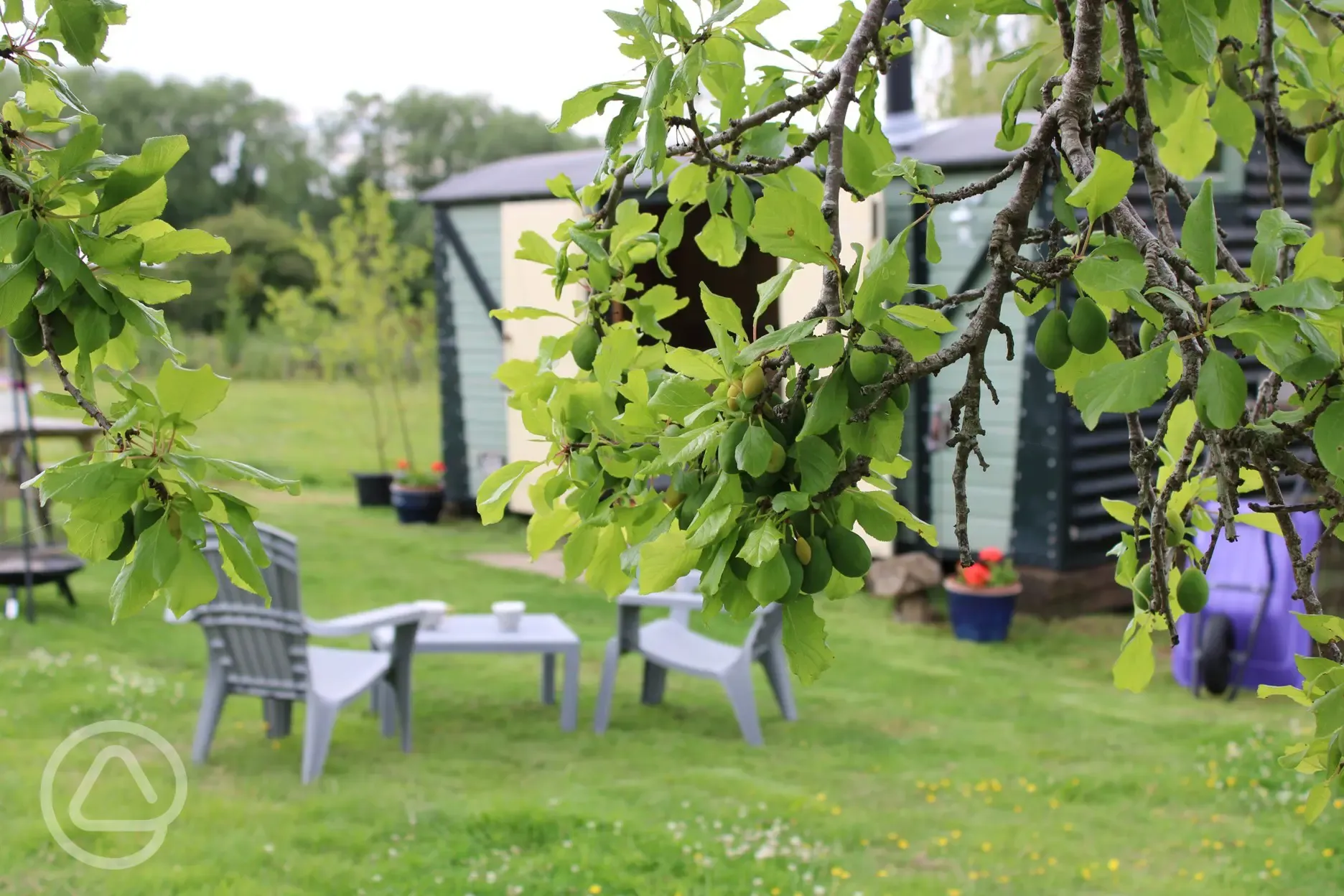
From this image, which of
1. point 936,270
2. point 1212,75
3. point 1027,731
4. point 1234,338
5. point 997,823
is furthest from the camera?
point 936,270

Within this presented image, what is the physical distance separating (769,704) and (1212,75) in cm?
A: 408

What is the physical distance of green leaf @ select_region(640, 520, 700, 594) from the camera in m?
1.13

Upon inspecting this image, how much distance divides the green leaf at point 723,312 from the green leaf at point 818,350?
0.36 feet

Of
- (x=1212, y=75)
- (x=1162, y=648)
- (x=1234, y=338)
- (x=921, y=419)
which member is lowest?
(x=1162, y=648)

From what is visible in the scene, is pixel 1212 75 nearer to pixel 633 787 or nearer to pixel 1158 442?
pixel 1158 442

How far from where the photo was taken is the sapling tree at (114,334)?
3.45ft

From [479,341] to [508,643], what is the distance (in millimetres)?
4362

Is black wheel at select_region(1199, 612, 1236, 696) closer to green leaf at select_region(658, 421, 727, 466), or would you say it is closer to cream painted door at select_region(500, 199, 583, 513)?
cream painted door at select_region(500, 199, 583, 513)

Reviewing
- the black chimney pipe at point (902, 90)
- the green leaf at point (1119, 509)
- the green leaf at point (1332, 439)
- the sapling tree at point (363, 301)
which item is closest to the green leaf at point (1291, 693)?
the green leaf at point (1119, 509)

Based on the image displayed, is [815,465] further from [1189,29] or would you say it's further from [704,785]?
[704,785]

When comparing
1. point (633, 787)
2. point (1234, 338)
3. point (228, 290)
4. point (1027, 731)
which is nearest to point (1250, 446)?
point (1234, 338)

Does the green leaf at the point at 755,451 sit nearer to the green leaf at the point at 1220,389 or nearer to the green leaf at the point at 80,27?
the green leaf at the point at 1220,389

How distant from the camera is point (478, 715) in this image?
16.9ft

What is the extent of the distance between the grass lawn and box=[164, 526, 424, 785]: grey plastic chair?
16cm
